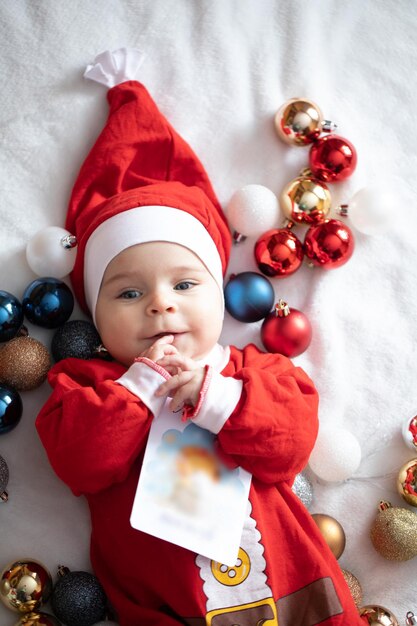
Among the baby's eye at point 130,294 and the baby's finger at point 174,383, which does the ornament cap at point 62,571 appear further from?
the baby's eye at point 130,294

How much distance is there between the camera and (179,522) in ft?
4.34

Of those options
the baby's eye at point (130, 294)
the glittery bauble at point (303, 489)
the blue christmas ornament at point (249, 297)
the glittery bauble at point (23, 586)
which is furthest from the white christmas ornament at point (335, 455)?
the glittery bauble at point (23, 586)

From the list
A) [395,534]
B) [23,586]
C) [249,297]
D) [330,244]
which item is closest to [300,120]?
[330,244]

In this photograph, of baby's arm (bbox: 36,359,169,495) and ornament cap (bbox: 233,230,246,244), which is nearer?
baby's arm (bbox: 36,359,169,495)

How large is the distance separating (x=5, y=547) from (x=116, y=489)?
11.4 inches

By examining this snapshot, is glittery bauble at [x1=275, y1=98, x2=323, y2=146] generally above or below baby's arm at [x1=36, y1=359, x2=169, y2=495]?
above

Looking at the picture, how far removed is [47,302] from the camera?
1.51 m

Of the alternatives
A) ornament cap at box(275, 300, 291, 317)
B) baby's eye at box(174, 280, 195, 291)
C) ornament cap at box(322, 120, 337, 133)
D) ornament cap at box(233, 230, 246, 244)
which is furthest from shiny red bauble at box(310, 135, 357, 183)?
baby's eye at box(174, 280, 195, 291)

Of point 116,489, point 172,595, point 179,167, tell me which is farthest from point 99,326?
point 172,595

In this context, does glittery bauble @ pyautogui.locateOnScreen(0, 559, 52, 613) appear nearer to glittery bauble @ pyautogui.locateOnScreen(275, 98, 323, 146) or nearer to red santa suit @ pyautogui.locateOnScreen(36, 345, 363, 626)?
red santa suit @ pyautogui.locateOnScreen(36, 345, 363, 626)

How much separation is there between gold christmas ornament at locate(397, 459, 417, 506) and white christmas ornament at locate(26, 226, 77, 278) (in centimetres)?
87

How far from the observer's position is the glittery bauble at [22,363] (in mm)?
1491

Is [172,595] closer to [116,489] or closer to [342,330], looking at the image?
[116,489]

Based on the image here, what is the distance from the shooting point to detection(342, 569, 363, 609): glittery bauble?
1.47 meters
